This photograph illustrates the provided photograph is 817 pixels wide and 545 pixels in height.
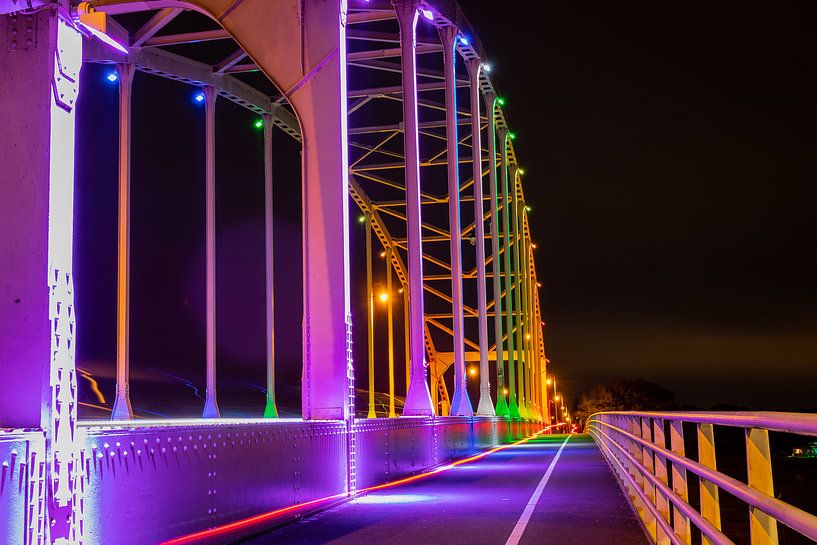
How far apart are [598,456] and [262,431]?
17.2 meters

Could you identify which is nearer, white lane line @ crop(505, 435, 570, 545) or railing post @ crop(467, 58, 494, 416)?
white lane line @ crop(505, 435, 570, 545)

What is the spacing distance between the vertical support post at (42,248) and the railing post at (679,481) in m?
4.05

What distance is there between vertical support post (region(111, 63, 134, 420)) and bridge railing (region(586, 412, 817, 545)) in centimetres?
1658

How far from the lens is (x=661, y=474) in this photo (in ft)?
30.2

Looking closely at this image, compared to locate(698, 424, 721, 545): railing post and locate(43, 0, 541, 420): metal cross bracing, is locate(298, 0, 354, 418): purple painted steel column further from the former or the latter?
locate(698, 424, 721, 545): railing post

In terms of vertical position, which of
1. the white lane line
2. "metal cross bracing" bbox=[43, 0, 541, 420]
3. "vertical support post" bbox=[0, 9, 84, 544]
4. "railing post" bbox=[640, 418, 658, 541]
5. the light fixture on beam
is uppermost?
"metal cross bracing" bbox=[43, 0, 541, 420]

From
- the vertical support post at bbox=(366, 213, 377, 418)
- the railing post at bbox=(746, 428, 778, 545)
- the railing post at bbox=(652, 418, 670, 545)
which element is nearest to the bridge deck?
the railing post at bbox=(652, 418, 670, 545)

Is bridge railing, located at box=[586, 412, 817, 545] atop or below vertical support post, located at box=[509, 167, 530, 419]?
below

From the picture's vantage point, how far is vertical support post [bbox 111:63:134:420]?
989 inches

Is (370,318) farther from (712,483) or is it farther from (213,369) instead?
(712,483)

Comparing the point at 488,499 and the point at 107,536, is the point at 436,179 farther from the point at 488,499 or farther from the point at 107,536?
the point at 107,536

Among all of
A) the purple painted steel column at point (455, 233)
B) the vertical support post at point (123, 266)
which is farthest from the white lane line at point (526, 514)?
the vertical support post at point (123, 266)

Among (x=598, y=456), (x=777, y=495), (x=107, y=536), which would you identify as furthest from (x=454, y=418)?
(x=777, y=495)

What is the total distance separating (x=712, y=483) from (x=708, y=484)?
3 cm
